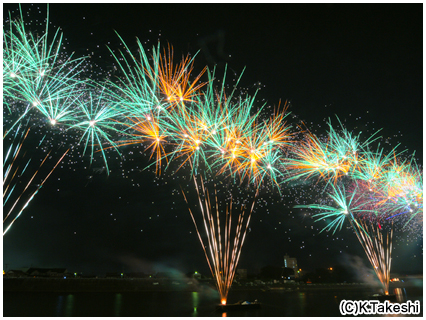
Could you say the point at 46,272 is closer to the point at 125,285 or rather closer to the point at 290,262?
the point at 125,285

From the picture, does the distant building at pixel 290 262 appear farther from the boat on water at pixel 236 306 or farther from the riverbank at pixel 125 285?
the boat on water at pixel 236 306

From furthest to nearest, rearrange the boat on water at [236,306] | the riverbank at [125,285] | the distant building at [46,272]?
the distant building at [46,272] < the riverbank at [125,285] < the boat on water at [236,306]

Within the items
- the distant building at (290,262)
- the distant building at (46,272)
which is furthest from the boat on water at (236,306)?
the distant building at (290,262)

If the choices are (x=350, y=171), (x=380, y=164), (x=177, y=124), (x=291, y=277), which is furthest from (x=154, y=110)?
(x=291, y=277)

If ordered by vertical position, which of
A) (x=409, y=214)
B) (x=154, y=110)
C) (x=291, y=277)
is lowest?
(x=291, y=277)

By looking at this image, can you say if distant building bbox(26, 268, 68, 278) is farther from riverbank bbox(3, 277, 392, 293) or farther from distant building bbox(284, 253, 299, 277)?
distant building bbox(284, 253, 299, 277)

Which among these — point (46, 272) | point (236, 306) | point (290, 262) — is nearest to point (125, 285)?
point (46, 272)

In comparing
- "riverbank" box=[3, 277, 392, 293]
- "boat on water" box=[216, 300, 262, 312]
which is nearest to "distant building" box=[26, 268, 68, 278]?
"riverbank" box=[3, 277, 392, 293]

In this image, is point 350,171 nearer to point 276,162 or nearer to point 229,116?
point 276,162

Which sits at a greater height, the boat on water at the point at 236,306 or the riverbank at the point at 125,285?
the boat on water at the point at 236,306

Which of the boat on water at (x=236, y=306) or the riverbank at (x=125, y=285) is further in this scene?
the riverbank at (x=125, y=285)

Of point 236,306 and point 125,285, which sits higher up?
point 236,306
